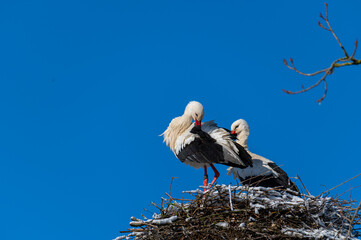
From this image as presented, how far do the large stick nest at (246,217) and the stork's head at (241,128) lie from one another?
11.2ft

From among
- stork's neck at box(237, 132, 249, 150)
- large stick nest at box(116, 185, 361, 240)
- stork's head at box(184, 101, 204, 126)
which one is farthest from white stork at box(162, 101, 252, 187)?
large stick nest at box(116, 185, 361, 240)

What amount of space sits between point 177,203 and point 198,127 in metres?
2.41

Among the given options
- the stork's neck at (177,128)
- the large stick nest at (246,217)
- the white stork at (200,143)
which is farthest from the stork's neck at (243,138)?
the large stick nest at (246,217)

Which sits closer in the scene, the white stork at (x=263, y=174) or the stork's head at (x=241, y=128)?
the white stork at (x=263, y=174)

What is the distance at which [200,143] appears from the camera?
747 centimetres

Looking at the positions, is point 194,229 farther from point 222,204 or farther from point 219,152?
point 219,152

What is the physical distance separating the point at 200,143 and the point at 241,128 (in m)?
1.84

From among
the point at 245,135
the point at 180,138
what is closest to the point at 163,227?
the point at 180,138

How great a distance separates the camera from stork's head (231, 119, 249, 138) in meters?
9.08

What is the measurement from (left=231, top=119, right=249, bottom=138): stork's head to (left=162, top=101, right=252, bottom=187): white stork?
3.78 feet

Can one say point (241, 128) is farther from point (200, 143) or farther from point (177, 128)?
point (200, 143)

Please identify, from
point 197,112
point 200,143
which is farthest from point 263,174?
point 197,112

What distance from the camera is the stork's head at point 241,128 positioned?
29.8 ft

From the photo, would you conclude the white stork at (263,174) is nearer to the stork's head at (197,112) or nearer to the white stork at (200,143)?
the white stork at (200,143)
